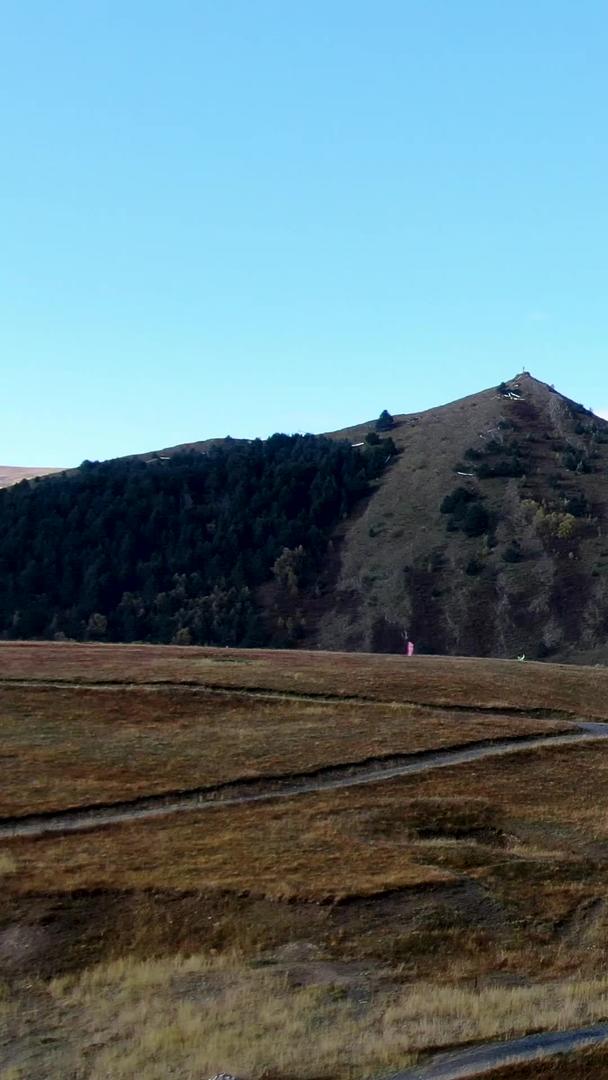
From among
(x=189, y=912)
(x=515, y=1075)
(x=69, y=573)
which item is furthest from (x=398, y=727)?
(x=69, y=573)

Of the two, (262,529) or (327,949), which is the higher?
(262,529)

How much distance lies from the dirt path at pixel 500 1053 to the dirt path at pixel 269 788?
17524 mm

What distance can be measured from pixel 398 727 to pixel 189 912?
20870 mm

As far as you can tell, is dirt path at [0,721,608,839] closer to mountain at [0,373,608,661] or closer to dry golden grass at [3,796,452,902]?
dry golden grass at [3,796,452,902]

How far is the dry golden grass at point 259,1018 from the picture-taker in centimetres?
1983

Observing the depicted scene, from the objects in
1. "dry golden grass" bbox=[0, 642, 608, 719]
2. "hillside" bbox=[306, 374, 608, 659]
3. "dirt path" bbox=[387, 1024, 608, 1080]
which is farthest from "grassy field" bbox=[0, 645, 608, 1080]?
"hillside" bbox=[306, 374, 608, 659]

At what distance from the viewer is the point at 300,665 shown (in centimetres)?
6116

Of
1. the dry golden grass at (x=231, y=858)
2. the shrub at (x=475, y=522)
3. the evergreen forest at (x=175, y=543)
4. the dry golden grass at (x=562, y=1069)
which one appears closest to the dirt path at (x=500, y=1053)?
the dry golden grass at (x=562, y=1069)

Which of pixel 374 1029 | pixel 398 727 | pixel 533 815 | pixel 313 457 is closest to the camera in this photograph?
pixel 374 1029

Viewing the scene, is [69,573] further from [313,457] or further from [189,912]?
[189,912]

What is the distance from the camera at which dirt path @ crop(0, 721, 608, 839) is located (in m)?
35.4

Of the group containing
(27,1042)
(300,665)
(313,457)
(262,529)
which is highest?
(313,457)

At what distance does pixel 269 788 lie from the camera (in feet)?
131

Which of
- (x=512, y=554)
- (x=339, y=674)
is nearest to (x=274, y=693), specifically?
(x=339, y=674)
